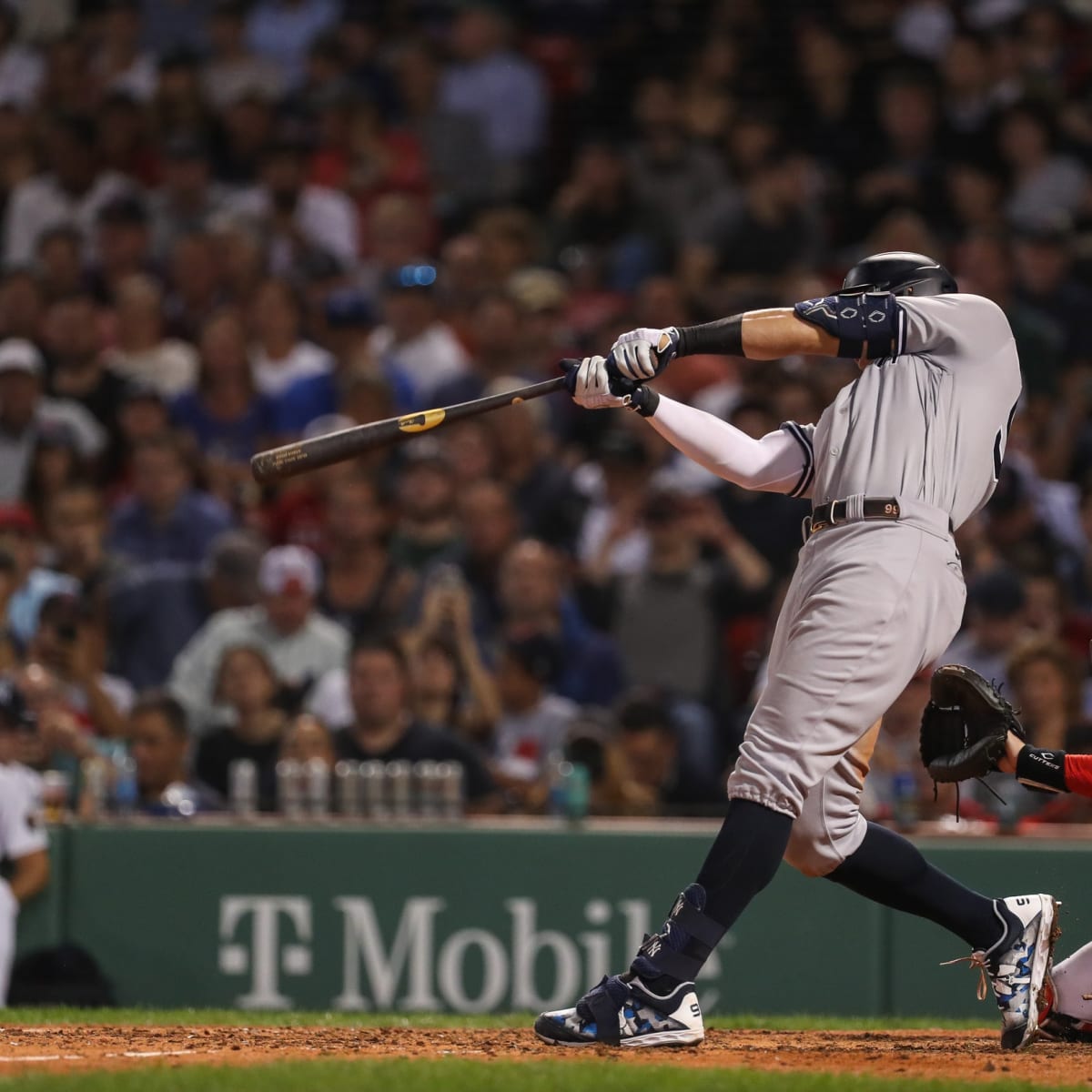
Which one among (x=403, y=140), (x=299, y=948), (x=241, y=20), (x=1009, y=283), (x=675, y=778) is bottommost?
(x=299, y=948)

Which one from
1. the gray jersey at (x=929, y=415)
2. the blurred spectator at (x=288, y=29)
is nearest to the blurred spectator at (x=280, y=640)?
the gray jersey at (x=929, y=415)

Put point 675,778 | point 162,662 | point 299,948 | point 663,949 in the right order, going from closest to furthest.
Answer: point 663,949, point 299,948, point 675,778, point 162,662

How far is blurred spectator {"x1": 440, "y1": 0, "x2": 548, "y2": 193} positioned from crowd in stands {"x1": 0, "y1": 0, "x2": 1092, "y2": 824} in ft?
0.08

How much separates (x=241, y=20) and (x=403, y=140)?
148cm

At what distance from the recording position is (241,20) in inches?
507

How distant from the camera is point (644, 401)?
473 centimetres

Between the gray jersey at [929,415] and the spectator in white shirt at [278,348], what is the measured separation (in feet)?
19.9

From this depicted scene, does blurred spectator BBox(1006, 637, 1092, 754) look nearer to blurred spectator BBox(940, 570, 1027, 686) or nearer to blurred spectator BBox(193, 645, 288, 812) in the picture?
blurred spectator BBox(940, 570, 1027, 686)

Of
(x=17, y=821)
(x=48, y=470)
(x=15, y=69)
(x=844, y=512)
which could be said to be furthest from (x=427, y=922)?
(x=15, y=69)

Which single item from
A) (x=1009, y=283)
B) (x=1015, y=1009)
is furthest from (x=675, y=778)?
(x=1009, y=283)

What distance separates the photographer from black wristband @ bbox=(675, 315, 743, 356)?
4.62 metres

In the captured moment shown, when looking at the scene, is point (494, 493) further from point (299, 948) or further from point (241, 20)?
point (241, 20)

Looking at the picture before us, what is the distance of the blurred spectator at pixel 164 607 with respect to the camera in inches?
351

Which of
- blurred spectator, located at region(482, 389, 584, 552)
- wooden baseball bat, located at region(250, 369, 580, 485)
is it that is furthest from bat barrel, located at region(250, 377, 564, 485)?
blurred spectator, located at region(482, 389, 584, 552)
